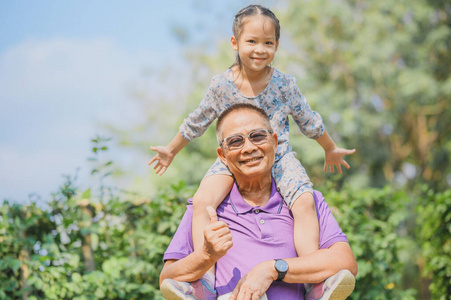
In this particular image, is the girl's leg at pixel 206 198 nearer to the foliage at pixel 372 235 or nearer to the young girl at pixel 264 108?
the young girl at pixel 264 108

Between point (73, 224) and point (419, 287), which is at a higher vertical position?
point (73, 224)

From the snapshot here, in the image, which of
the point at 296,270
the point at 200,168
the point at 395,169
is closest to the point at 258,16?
the point at 296,270

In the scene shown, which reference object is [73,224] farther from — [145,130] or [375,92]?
[145,130]

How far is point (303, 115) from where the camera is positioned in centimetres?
294

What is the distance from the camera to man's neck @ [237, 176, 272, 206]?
2.68 meters

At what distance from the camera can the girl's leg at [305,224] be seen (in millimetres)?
2506

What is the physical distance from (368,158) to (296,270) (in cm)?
1358

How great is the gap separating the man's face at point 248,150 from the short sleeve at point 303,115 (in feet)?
1.29

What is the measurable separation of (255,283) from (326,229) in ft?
1.77

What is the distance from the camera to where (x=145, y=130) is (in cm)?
2636

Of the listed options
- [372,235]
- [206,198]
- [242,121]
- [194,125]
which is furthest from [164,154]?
[372,235]

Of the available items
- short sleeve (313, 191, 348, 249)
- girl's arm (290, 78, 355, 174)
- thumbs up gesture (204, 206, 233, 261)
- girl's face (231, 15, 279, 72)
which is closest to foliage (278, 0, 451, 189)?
girl's arm (290, 78, 355, 174)

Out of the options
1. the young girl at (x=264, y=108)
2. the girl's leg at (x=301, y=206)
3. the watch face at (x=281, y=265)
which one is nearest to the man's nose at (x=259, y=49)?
the young girl at (x=264, y=108)

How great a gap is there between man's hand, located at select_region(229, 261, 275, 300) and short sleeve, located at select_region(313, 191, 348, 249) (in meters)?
0.36
